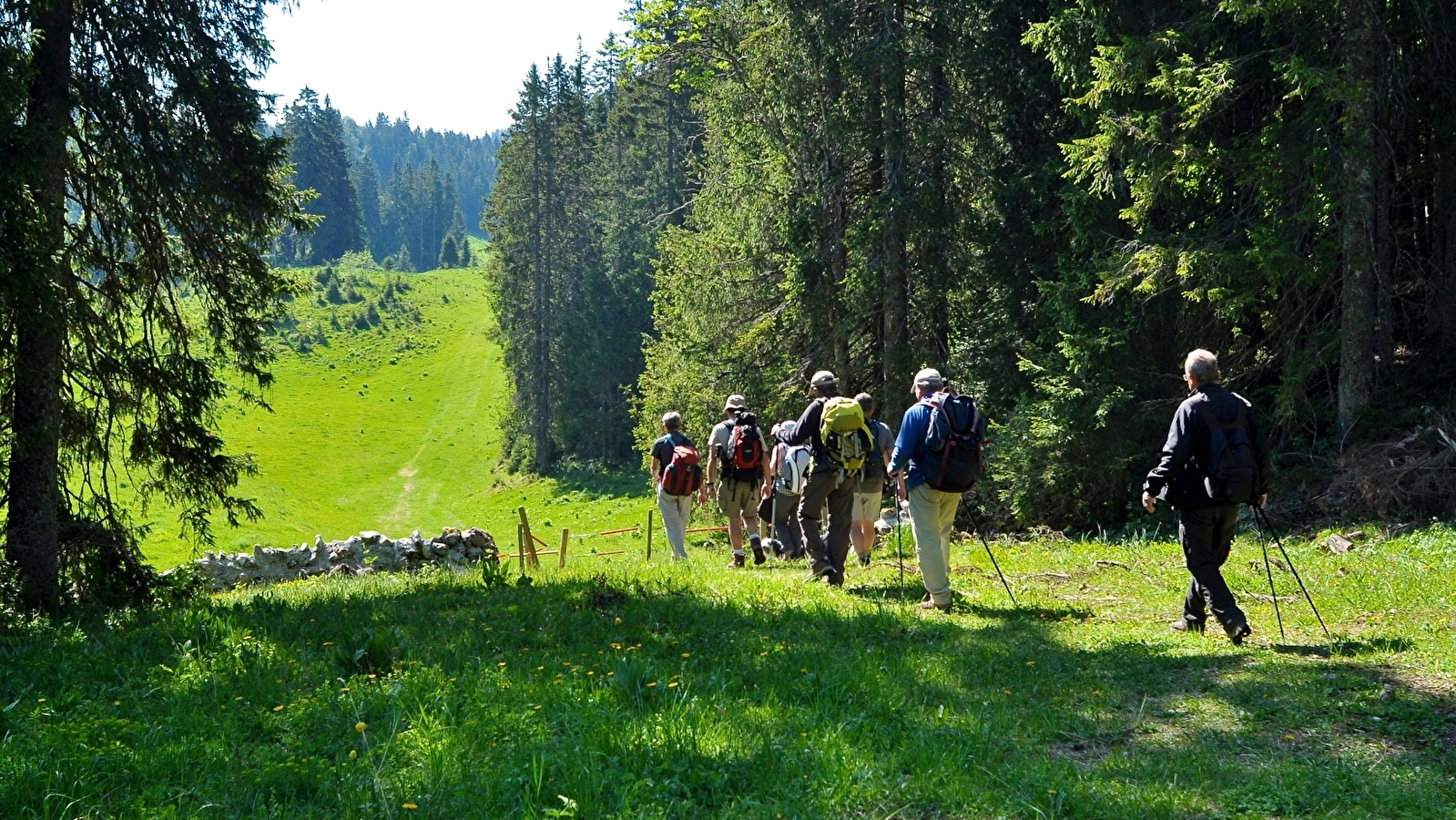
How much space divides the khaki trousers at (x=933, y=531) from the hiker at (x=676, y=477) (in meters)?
4.71

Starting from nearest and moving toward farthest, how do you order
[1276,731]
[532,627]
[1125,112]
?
1. [1276,731]
2. [532,627]
3. [1125,112]

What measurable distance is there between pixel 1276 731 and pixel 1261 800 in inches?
45.1

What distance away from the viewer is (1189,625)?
786 cm

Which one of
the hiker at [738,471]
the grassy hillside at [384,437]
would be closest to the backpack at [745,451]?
the hiker at [738,471]

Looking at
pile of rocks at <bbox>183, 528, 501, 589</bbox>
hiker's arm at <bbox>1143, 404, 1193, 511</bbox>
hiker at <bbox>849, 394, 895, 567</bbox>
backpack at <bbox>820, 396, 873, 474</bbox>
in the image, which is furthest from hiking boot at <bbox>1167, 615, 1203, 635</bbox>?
pile of rocks at <bbox>183, 528, 501, 589</bbox>

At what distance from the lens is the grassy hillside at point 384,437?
120ft

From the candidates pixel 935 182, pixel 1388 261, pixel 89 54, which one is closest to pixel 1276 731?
pixel 1388 261

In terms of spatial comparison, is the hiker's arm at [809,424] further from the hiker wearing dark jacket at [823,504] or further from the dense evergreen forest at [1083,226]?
the dense evergreen forest at [1083,226]

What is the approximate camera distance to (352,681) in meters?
6.18

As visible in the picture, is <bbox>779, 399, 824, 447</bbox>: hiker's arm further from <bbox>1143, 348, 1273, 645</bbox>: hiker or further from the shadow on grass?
<bbox>1143, 348, 1273, 645</bbox>: hiker

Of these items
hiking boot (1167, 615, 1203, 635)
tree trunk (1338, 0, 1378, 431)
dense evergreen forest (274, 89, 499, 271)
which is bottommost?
hiking boot (1167, 615, 1203, 635)

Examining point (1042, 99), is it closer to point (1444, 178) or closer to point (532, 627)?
point (1444, 178)

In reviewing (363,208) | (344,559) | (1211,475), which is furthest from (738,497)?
(363,208)

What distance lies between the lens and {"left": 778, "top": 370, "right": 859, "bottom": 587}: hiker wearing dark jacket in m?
10.1
